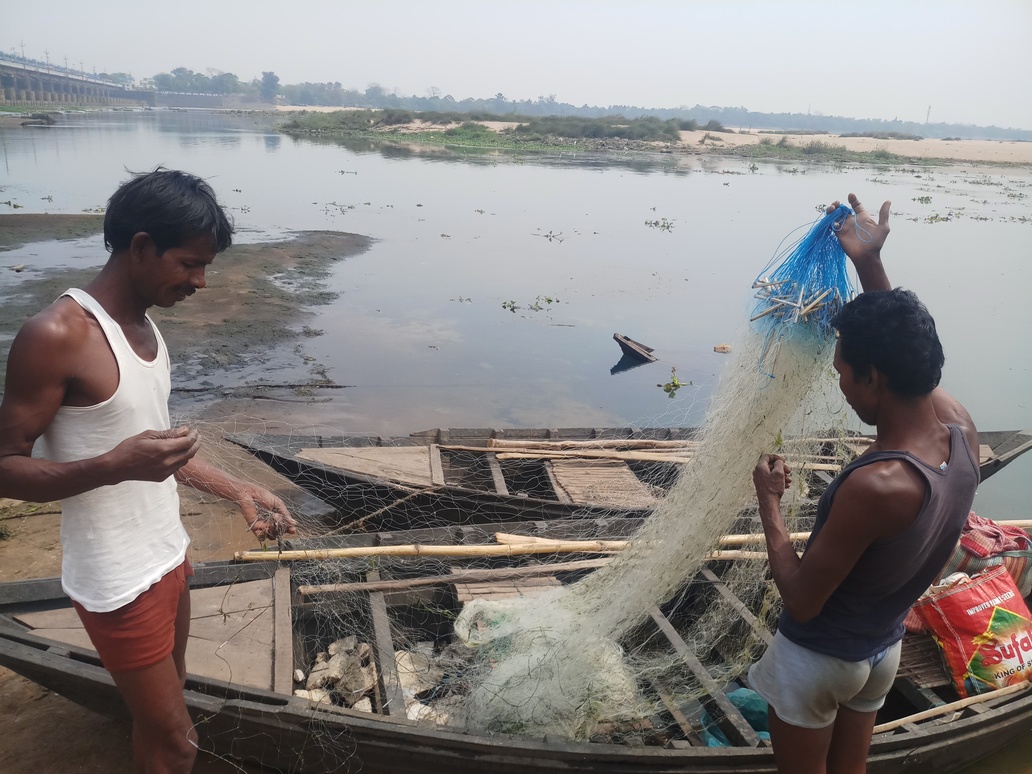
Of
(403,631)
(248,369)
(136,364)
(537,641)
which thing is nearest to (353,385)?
(248,369)

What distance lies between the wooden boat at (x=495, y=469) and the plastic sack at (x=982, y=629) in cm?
111

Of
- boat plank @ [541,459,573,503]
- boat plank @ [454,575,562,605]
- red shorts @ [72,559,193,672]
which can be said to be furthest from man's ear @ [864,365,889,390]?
boat plank @ [541,459,573,503]

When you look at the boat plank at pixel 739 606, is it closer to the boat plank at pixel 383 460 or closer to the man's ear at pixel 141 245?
the boat plank at pixel 383 460

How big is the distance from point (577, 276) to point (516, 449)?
36.8 ft

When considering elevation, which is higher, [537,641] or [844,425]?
[844,425]

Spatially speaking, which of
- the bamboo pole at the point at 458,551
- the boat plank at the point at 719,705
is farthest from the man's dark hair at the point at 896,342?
the bamboo pole at the point at 458,551

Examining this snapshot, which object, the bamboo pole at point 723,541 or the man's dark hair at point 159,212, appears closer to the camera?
the man's dark hair at point 159,212

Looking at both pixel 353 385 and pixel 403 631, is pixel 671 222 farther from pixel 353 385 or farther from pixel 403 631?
pixel 403 631

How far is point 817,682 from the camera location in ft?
6.83

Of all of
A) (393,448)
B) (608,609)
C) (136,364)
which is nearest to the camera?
(136,364)

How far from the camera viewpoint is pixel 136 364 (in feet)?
5.97

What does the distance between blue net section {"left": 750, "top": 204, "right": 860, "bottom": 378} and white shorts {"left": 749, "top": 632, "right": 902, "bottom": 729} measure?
41.2 inches

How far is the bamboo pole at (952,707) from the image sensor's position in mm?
3119

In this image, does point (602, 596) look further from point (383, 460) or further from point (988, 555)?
point (383, 460)
